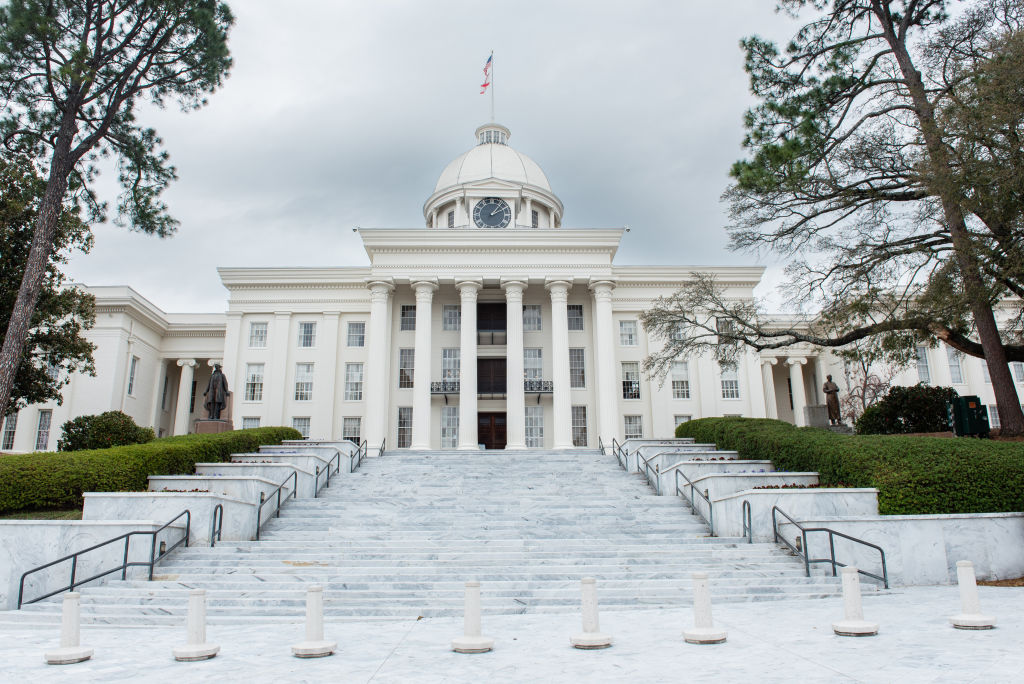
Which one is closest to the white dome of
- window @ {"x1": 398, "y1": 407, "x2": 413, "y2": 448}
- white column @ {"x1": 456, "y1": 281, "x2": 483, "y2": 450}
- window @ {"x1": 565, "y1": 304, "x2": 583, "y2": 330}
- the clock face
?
the clock face

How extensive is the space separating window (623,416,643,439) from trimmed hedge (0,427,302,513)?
75.1 ft

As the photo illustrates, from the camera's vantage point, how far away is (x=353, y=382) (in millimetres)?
36250

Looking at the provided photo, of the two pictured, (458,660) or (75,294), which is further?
(75,294)

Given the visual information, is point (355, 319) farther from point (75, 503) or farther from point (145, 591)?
point (145, 591)

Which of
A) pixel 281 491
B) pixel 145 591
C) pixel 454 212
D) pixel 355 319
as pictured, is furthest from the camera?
pixel 454 212

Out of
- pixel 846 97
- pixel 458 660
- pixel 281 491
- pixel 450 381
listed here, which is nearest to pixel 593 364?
pixel 450 381

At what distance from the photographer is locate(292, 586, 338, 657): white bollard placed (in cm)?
706

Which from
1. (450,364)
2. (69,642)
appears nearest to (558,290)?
(450,364)

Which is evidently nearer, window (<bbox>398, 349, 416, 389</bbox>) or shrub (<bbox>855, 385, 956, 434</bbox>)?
shrub (<bbox>855, 385, 956, 434</bbox>)

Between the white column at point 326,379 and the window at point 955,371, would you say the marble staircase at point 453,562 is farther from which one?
the window at point 955,371

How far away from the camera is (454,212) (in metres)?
43.8

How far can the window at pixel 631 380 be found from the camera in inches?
1412

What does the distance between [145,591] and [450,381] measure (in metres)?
24.2

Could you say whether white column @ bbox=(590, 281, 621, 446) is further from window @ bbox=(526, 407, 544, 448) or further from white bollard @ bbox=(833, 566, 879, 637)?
white bollard @ bbox=(833, 566, 879, 637)
